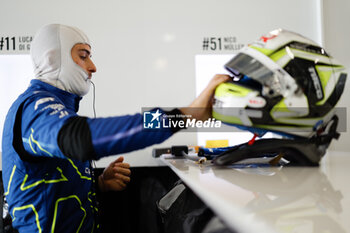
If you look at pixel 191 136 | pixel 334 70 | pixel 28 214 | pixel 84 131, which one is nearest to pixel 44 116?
pixel 84 131

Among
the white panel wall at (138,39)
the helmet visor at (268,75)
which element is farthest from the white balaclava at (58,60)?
the white panel wall at (138,39)

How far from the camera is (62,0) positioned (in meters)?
2.18

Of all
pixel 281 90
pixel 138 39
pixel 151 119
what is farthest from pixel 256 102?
pixel 138 39

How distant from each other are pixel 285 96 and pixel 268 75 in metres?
0.07

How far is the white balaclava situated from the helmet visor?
0.62 metres

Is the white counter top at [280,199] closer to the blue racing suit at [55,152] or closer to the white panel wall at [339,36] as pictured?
the blue racing suit at [55,152]

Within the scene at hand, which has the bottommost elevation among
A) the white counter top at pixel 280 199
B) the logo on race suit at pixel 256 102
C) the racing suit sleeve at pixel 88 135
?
the white counter top at pixel 280 199

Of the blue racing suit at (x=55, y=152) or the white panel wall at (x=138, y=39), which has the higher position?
the white panel wall at (x=138, y=39)

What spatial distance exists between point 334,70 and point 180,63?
1530 mm

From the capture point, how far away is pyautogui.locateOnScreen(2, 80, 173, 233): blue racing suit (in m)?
0.62

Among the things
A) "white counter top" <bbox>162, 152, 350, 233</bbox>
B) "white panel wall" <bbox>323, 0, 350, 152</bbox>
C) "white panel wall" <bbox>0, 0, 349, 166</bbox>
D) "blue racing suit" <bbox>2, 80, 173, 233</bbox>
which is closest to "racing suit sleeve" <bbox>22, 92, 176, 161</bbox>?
"blue racing suit" <bbox>2, 80, 173, 233</bbox>

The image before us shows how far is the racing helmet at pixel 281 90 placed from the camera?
69 cm

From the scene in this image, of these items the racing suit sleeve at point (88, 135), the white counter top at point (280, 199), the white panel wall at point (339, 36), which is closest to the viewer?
the white counter top at point (280, 199)

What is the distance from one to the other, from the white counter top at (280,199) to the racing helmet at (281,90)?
0.45ft
